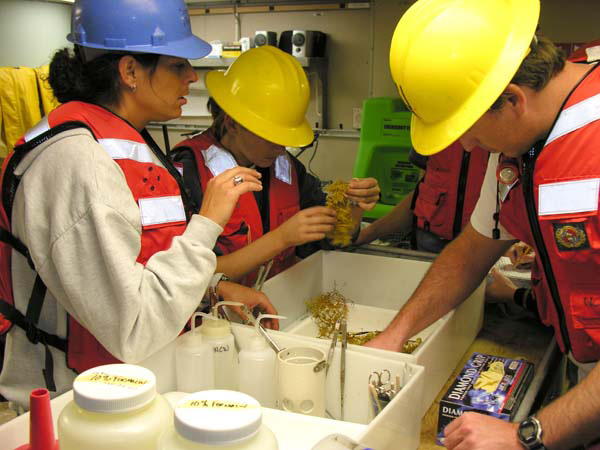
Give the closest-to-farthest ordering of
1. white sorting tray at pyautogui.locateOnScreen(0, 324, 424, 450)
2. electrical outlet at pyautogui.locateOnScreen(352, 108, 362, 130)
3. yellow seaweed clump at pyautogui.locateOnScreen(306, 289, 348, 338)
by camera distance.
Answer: white sorting tray at pyautogui.locateOnScreen(0, 324, 424, 450) < yellow seaweed clump at pyautogui.locateOnScreen(306, 289, 348, 338) < electrical outlet at pyautogui.locateOnScreen(352, 108, 362, 130)

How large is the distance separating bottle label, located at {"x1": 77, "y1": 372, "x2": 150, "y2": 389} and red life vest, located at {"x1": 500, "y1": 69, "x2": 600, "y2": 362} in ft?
2.71

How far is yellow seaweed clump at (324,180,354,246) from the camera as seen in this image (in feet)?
6.20

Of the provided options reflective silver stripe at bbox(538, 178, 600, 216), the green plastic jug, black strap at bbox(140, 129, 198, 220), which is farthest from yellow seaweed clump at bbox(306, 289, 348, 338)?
the green plastic jug

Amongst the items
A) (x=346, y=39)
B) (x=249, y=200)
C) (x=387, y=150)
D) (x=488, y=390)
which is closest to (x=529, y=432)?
(x=488, y=390)

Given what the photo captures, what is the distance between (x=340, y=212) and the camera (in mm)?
1903

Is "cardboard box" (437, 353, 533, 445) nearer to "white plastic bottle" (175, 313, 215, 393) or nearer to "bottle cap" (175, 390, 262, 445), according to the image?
"white plastic bottle" (175, 313, 215, 393)

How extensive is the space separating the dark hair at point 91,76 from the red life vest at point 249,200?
0.46m

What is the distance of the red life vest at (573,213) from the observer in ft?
3.48

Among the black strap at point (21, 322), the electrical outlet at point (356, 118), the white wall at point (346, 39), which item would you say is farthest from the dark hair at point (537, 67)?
the electrical outlet at point (356, 118)

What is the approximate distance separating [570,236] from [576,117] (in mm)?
226

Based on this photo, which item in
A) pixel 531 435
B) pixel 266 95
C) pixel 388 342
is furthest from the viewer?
pixel 266 95

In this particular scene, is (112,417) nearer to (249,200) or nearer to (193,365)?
(193,365)

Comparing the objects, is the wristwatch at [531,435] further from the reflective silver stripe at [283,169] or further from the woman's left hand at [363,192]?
the reflective silver stripe at [283,169]

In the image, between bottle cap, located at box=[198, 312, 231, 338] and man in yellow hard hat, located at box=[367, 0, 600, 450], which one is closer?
man in yellow hard hat, located at box=[367, 0, 600, 450]
